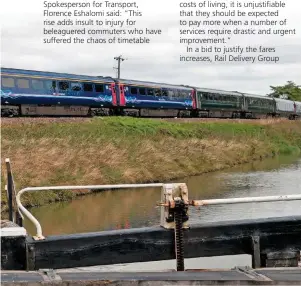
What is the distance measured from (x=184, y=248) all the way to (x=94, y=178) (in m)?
13.3

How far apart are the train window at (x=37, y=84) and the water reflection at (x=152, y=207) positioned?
8.70m

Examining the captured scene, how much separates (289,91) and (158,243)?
101 metres

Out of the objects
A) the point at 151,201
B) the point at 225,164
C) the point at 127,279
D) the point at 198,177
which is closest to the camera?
the point at 127,279

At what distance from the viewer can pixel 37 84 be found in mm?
27953

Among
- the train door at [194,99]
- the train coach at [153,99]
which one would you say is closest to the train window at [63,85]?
the train coach at [153,99]

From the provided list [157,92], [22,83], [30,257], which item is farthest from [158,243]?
[157,92]

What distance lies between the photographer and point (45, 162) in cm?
1906

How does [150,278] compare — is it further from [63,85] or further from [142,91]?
[142,91]

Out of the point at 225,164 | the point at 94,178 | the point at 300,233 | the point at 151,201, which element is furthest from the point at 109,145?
the point at 300,233

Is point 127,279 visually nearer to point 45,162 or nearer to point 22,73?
point 45,162

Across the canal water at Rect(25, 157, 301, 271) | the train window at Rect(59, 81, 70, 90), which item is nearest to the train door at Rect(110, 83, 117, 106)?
the train window at Rect(59, 81, 70, 90)

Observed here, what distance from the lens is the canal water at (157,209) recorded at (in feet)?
30.5

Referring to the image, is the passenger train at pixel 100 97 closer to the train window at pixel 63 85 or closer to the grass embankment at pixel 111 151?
the train window at pixel 63 85

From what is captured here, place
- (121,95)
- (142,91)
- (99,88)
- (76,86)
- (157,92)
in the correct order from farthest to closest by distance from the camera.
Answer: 1. (157,92)
2. (142,91)
3. (121,95)
4. (99,88)
5. (76,86)
